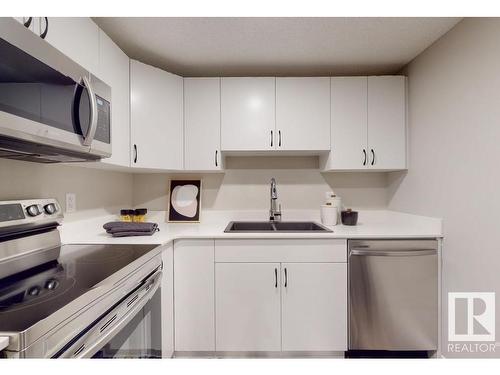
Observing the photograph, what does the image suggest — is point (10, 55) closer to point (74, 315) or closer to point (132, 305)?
point (74, 315)

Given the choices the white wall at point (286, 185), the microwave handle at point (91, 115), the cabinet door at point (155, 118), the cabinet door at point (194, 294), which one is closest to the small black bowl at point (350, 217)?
the white wall at point (286, 185)

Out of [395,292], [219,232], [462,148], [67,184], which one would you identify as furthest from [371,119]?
[67,184]

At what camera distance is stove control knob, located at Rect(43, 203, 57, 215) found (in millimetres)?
1271

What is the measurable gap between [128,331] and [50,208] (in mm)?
733

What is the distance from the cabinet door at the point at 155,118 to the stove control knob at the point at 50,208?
532 millimetres

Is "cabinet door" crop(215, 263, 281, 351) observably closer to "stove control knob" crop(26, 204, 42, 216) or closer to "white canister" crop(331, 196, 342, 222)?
"white canister" crop(331, 196, 342, 222)

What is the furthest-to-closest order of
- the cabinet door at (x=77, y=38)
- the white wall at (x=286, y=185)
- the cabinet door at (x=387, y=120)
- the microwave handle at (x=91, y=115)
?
the white wall at (x=286, y=185), the cabinet door at (x=387, y=120), the cabinet door at (x=77, y=38), the microwave handle at (x=91, y=115)

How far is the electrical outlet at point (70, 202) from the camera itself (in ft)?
5.16

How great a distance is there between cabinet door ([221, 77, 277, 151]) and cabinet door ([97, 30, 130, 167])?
670 mm

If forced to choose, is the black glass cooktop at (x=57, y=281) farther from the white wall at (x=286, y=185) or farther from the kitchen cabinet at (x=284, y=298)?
the white wall at (x=286, y=185)

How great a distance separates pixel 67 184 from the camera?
61.9 inches

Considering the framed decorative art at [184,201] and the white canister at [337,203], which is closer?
the white canister at [337,203]

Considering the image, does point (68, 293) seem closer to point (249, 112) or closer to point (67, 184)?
point (67, 184)
